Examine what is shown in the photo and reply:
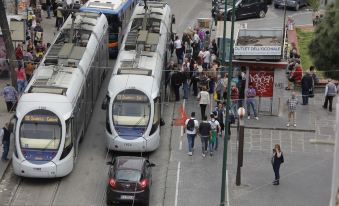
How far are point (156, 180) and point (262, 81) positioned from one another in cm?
712

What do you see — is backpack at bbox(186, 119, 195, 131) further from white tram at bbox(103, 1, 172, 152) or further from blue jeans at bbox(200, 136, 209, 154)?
white tram at bbox(103, 1, 172, 152)

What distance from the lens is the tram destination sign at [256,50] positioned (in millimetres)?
33812

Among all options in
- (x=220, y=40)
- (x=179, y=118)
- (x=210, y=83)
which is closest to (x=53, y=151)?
(x=179, y=118)

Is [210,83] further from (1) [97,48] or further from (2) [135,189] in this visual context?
(2) [135,189]

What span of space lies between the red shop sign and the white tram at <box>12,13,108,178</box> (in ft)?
20.8

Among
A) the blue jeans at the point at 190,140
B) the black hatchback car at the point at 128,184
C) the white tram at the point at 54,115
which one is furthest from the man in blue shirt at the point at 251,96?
the black hatchback car at the point at 128,184

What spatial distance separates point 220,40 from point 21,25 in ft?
28.9

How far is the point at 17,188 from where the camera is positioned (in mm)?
28891

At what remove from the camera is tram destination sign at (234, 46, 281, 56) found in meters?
33.8

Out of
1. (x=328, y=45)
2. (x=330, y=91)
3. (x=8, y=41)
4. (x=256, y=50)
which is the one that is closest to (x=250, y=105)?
(x=256, y=50)

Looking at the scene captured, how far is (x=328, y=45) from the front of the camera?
100ft

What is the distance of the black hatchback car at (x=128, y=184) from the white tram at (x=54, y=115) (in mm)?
2424

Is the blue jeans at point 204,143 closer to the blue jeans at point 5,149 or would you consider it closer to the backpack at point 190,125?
the backpack at point 190,125

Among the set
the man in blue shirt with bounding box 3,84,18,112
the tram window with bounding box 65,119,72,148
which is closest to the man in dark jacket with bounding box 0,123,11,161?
the tram window with bounding box 65,119,72,148
